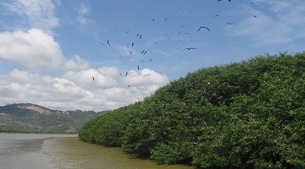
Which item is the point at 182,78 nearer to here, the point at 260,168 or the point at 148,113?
the point at 148,113

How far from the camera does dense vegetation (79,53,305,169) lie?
481 inches

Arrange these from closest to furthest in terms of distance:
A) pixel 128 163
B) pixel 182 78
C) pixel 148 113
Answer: pixel 128 163 → pixel 148 113 → pixel 182 78

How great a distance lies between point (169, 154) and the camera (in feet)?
54.5

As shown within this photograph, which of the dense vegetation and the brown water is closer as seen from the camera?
the dense vegetation

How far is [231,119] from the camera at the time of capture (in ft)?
47.6

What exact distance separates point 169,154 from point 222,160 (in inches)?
157

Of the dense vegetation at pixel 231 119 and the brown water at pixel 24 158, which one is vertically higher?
the dense vegetation at pixel 231 119

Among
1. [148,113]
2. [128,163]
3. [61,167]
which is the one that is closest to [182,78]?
[148,113]

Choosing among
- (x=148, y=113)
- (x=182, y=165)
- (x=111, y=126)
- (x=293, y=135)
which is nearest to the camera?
(x=293, y=135)

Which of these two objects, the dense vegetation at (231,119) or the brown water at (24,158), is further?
the brown water at (24,158)

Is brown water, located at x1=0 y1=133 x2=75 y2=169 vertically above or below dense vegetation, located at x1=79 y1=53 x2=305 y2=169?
below

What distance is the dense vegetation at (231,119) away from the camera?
12.2 metres

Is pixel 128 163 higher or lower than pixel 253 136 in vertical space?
lower

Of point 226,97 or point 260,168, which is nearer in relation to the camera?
point 260,168
